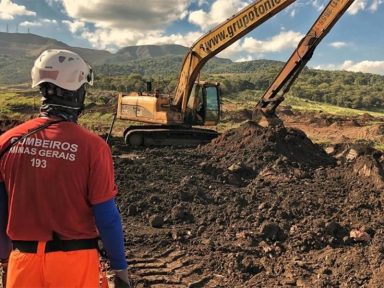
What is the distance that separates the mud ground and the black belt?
3.13 meters

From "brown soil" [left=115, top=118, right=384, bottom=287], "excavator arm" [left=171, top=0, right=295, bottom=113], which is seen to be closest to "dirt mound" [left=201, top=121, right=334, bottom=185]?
"brown soil" [left=115, top=118, right=384, bottom=287]

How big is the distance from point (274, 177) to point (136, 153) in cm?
605

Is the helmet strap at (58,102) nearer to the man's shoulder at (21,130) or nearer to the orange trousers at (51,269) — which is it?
the man's shoulder at (21,130)

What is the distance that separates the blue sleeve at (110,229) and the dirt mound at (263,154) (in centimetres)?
A: 772

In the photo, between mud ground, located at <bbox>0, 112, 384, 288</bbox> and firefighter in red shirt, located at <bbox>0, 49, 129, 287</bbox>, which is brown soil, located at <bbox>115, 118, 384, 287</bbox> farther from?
firefighter in red shirt, located at <bbox>0, 49, 129, 287</bbox>

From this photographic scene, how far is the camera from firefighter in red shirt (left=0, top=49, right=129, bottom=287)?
263cm

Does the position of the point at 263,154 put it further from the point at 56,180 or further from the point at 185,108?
the point at 56,180

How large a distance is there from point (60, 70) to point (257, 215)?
18.7 ft

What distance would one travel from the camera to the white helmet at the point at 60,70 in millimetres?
2775

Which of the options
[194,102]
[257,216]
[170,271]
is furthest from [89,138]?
[194,102]

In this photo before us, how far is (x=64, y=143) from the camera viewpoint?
104 inches

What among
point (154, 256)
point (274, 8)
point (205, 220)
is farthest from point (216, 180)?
point (274, 8)

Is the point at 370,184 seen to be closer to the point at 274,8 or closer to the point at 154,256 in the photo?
the point at 154,256

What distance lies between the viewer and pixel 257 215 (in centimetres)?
798
